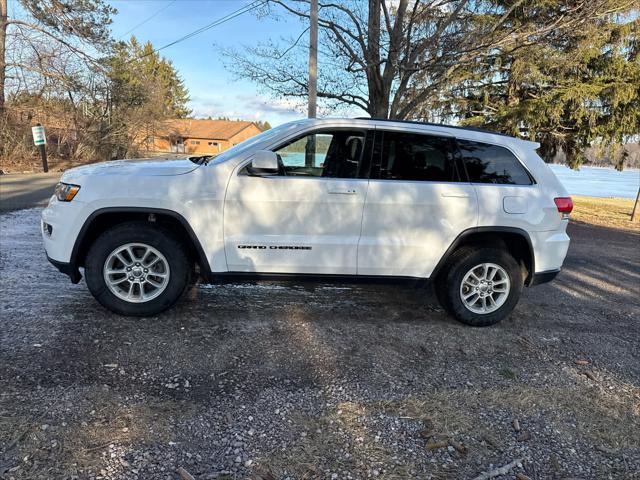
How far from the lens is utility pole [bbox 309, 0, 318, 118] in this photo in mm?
9305

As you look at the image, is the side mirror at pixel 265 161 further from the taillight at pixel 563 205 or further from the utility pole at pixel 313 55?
the utility pole at pixel 313 55

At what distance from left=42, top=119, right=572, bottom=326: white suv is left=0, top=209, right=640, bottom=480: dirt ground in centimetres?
45

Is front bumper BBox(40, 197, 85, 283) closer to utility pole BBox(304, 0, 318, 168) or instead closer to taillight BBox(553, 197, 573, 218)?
taillight BBox(553, 197, 573, 218)

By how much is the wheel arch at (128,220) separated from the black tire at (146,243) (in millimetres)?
70

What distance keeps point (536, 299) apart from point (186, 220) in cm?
403

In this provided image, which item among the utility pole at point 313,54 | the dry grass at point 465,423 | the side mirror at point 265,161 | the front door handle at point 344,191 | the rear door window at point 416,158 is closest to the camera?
the dry grass at point 465,423

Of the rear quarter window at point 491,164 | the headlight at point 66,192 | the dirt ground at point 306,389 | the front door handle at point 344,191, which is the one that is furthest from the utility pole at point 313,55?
the headlight at point 66,192

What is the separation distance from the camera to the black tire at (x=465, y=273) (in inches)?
165

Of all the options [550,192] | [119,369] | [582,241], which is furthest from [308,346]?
[582,241]

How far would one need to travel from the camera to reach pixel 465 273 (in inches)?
165

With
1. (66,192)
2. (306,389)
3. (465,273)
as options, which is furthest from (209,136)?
(306,389)

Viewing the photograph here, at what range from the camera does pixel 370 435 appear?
2.57 meters

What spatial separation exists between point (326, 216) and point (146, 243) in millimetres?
1566

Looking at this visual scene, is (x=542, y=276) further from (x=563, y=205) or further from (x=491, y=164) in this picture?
(x=491, y=164)
